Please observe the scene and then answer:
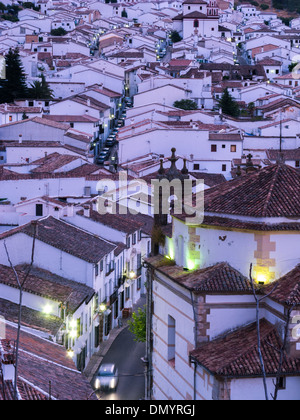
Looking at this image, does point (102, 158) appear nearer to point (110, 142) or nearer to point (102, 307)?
point (110, 142)

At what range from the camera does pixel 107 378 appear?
99.5 feet

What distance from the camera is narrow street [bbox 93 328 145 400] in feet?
94.6

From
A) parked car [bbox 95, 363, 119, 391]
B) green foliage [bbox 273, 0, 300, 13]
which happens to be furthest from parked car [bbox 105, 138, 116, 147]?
green foliage [bbox 273, 0, 300, 13]

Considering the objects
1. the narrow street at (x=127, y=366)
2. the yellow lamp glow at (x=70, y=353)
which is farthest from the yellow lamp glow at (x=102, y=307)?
the yellow lamp glow at (x=70, y=353)

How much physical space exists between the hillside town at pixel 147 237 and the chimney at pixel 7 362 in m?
0.06

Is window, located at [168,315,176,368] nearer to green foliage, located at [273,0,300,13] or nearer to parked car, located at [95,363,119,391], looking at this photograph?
parked car, located at [95,363,119,391]

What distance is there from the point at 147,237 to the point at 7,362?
81.0ft

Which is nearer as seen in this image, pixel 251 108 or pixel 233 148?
pixel 233 148

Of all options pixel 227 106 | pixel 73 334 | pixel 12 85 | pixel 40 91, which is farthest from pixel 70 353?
pixel 12 85

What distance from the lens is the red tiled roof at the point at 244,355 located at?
20.5 m

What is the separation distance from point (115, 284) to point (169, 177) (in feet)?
39.9

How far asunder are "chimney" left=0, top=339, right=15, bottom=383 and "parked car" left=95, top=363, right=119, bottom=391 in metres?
8.27

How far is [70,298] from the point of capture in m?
31.8

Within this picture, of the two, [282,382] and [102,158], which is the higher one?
[282,382]
